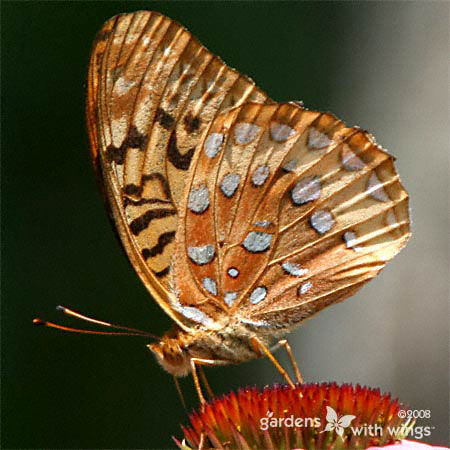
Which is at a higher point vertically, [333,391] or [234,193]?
[234,193]

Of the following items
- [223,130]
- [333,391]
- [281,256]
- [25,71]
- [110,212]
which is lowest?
[333,391]

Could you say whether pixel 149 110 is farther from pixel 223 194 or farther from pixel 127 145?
pixel 223 194

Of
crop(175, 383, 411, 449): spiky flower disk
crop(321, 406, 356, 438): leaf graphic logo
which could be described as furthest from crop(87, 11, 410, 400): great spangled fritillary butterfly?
crop(321, 406, 356, 438): leaf graphic logo

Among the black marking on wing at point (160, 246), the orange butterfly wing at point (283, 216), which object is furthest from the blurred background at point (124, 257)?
the black marking on wing at point (160, 246)

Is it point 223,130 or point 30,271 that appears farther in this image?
point 30,271

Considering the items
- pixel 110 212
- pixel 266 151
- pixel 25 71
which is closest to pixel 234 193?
pixel 266 151

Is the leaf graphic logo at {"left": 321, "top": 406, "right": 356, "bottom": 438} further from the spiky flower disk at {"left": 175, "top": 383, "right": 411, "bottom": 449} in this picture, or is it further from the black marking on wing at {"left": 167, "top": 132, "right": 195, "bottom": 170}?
the black marking on wing at {"left": 167, "top": 132, "right": 195, "bottom": 170}

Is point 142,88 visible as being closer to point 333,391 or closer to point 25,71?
point 333,391

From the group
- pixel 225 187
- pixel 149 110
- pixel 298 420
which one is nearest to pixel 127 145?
pixel 149 110
